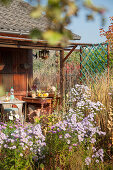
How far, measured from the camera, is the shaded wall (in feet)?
28.6

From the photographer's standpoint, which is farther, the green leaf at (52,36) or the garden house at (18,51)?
the garden house at (18,51)

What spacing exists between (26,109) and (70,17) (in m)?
7.85

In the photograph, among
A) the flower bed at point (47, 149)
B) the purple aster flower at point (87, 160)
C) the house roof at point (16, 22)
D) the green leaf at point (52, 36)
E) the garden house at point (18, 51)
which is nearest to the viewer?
the green leaf at point (52, 36)

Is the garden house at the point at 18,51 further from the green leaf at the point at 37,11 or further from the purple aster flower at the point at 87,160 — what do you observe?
the green leaf at the point at 37,11

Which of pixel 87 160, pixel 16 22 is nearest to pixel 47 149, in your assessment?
pixel 87 160

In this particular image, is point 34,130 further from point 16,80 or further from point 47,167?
point 16,80

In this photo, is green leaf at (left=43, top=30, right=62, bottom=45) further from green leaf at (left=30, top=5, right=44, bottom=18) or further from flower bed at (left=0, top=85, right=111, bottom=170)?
flower bed at (left=0, top=85, right=111, bottom=170)

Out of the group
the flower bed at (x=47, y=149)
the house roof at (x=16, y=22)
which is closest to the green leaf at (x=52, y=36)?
the flower bed at (x=47, y=149)

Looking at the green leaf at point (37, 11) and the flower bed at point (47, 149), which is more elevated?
the green leaf at point (37, 11)

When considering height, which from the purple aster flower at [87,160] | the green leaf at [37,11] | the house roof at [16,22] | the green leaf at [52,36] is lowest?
the purple aster flower at [87,160]

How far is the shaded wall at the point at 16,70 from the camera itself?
872cm

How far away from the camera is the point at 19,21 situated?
8.25 meters

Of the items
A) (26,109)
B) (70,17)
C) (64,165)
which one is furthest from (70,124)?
(26,109)

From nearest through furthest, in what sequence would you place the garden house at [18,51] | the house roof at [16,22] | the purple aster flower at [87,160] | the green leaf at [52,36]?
the green leaf at [52,36] < the purple aster flower at [87,160] < the house roof at [16,22] < the garden house at [18,51]
